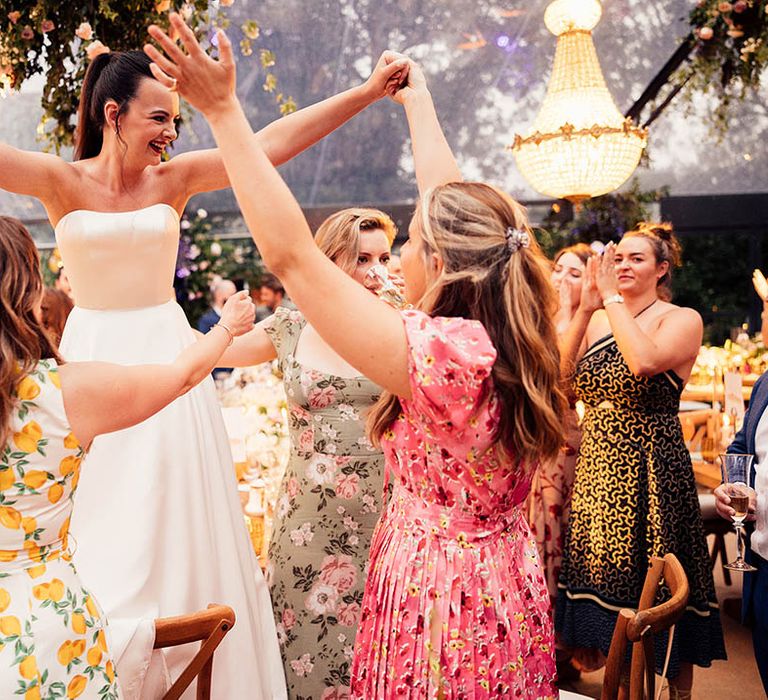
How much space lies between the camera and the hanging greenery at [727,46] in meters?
5.34

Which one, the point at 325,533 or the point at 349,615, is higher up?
the point at 325,533

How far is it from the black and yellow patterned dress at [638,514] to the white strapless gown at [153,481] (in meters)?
1.39

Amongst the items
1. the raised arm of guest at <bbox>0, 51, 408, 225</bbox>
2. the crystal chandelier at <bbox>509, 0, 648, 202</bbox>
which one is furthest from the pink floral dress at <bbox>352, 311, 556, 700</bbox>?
the crystal chandelier at <bbox>509, 0, 648, 202</bbox>

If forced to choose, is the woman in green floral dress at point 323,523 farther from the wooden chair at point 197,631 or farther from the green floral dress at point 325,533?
the wooden chair at point 197,631

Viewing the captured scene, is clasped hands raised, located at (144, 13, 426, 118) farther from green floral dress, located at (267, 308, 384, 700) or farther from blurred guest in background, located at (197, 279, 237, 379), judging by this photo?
blurred guest in background, located at (197, 279, 237, 379)

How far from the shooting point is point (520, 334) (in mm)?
1267

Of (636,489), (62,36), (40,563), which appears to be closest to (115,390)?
(40,563)

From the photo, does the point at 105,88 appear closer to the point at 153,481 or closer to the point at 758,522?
the point at 153,481

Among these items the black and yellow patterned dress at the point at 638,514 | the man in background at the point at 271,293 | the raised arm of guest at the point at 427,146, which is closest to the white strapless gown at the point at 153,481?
the raised arm of guest at the point at 427,146

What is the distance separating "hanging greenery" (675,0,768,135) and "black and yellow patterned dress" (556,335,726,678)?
9.19 ft

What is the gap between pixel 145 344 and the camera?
1810mm

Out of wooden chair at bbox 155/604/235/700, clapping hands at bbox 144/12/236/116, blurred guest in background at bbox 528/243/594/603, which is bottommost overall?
blurred guest in background at bbox 528/243/594/603

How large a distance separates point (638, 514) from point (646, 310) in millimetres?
741

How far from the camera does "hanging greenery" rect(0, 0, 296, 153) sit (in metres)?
2.66
